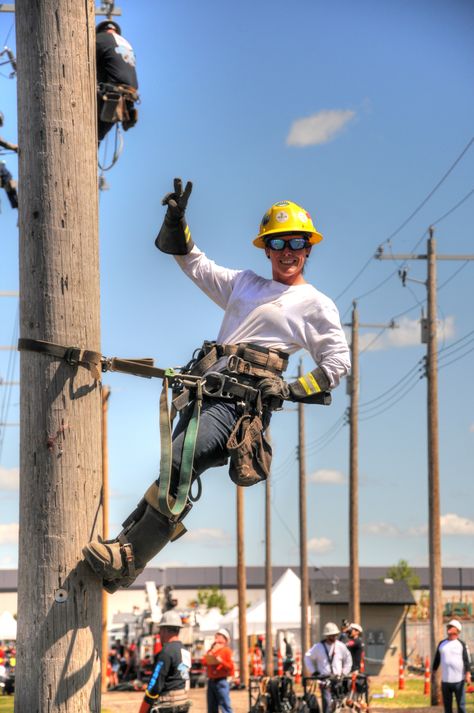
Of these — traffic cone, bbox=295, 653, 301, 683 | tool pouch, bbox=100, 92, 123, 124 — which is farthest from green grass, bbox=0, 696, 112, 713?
traffic cone, bbox=295, 653, 301, 683

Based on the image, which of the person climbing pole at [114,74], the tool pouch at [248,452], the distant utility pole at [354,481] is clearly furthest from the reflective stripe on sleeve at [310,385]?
the distant utility pole at [354,481]

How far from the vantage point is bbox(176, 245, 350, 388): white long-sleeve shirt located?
5836 millimetres

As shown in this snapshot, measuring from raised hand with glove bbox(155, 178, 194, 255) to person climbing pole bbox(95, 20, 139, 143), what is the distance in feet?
22.4

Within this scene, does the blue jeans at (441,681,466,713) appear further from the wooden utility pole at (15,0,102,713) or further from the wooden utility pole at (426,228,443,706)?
the wooden utility pole at (15,0,102,713)

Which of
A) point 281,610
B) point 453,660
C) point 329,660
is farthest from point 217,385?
point 281,610

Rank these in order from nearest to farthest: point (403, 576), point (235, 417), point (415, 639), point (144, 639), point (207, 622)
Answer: point (235, 417) → point (144, 639) → point (207, 622) → point (415, 639) → point (403, 576)

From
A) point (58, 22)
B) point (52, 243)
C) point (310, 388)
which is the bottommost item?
point (310, 388)

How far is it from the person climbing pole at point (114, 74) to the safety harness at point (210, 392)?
23.7 feet

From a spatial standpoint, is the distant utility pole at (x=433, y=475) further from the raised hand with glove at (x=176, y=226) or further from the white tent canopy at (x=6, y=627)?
the raised hand with glove at (x=176, y=226)

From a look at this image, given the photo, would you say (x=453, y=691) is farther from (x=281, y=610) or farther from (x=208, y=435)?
(x=281, y=610)

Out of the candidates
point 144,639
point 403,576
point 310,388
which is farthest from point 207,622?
point 403,576

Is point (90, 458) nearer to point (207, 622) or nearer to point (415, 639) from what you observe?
point (207, 622)

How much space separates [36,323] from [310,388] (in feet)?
4.99

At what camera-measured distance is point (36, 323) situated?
16.4 ft
